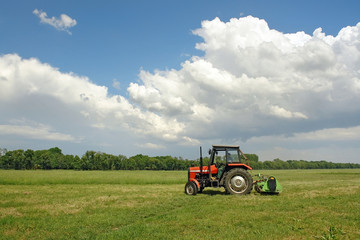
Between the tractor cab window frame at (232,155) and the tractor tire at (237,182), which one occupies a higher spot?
the tractor cab window frame at (232,155)

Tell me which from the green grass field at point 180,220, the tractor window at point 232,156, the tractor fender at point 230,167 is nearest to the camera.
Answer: the green grass field at point 180,220

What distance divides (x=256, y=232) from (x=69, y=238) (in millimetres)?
4720

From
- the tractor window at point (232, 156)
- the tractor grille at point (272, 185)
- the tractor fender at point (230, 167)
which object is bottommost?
the tractor grille at point (272, 185)

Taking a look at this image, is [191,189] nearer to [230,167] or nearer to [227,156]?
[230,167]

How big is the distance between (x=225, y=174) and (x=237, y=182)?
74 centimetres

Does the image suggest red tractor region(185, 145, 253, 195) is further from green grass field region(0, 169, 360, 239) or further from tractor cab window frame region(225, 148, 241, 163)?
green grass field region(0, 169, 360, 239)

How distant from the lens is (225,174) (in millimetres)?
14008

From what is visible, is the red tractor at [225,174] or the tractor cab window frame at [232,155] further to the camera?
the tractor cab window frame at [232,155]

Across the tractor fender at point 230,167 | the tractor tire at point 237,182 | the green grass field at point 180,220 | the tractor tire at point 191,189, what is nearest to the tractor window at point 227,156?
the tractor fender at point 230,167

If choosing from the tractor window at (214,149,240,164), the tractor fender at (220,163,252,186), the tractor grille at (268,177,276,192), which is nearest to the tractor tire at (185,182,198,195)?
the tractor fender at (220,163,252,186)

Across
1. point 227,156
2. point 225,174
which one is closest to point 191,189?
point 225,174

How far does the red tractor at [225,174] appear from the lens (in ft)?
44.8

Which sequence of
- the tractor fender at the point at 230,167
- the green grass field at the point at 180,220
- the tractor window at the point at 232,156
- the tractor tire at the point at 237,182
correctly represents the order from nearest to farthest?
the green grass field at the point at 180,220 → the tractor tire at the point at 237,182 → the tractor fender at the point at 230,167 → the tractor window at the point at 232,156

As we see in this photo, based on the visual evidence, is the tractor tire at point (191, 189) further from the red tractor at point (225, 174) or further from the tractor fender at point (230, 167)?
the tractor fender at point (230, 167)
